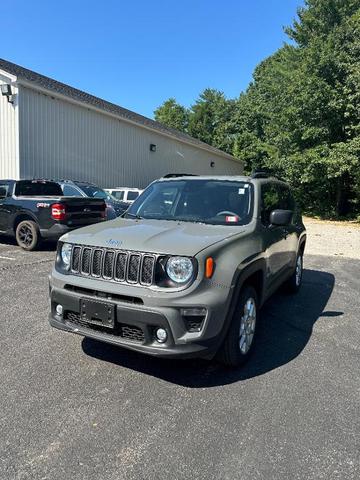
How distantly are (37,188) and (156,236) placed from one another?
7752 millimetres

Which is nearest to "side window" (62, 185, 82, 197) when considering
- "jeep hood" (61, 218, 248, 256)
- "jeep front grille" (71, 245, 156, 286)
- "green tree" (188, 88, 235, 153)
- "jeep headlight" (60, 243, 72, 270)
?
"jeep hood" (61, 218, 248, 256)

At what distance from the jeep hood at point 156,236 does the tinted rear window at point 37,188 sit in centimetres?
661

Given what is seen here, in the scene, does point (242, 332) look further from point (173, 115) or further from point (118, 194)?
point (173, 115)

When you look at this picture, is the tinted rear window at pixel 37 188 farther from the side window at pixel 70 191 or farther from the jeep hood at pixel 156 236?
the jeep hood at pixel 156 236

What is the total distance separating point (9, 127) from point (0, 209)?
598cm

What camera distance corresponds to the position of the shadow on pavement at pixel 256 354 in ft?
12.0

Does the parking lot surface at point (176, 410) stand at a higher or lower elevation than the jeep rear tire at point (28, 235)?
lower

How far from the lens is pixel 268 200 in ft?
16.1

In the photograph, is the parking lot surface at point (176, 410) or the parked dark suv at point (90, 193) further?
the parked dark suv at point (90, 193)

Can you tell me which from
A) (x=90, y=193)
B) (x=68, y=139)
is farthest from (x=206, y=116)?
(x=90, y=193)

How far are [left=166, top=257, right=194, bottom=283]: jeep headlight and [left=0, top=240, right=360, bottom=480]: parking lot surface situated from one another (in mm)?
962

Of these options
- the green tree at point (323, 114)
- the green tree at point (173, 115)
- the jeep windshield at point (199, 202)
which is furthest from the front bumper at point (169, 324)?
the green tree at point (173, 115)

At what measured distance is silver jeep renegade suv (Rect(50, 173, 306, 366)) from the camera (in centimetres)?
320

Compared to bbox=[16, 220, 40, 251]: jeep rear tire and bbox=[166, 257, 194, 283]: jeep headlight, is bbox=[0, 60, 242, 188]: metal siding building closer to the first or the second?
bbox=[16, 220, 40, 251]: jeep rear tire
